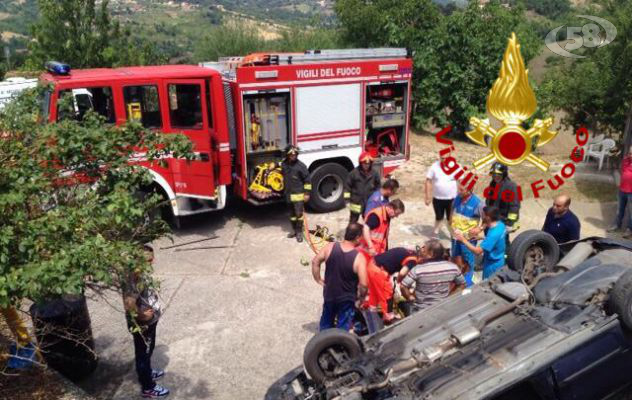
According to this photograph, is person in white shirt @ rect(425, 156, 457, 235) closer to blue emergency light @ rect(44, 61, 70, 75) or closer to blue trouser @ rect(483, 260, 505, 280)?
blue trouser @ rect(483, 260, 505, 280)

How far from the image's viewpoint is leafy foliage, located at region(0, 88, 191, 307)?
9.00 feet

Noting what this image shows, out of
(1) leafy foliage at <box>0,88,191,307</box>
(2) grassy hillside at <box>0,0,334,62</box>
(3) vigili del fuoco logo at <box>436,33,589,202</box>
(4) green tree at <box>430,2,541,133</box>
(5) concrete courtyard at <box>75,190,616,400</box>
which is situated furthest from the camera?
(2) grassy hillside at <box>0,0,334,62</box>

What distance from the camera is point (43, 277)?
2.65 m

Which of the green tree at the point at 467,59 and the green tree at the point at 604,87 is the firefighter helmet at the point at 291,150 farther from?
the green tree at the point at 467,59

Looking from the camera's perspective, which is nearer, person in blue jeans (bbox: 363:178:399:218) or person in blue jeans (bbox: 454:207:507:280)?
person in blue jeans (bbox: 454:207:507:280)

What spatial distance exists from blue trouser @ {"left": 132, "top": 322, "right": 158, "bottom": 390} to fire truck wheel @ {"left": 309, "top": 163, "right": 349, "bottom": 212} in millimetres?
5081

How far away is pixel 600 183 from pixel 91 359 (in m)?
10.1

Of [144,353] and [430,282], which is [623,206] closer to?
[430,282]

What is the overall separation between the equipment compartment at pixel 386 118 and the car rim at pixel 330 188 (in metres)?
0.84

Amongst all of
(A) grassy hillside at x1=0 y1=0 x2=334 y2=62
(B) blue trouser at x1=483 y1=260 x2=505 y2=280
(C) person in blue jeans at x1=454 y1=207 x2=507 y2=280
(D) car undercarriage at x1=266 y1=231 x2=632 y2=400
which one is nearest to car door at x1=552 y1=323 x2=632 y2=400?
(D) car undercarriage at x1=266 y1=231 x2=632 y2=400

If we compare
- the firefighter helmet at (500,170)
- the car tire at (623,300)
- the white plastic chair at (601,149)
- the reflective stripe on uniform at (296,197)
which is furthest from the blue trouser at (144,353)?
the white plastic chair at (601,149)

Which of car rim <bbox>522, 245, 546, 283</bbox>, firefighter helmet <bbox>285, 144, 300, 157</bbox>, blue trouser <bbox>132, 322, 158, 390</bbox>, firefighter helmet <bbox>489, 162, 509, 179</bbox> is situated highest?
firefighter helmet <bbox>489, 162, 509, 179</bbox>

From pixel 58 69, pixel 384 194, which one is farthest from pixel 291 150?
pixel 58 69

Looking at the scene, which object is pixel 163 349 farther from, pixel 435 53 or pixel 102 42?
pixel 435 53
